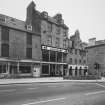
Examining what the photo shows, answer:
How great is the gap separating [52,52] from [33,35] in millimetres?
7657

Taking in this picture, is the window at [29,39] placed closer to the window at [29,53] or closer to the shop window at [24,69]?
the window at [29,53]

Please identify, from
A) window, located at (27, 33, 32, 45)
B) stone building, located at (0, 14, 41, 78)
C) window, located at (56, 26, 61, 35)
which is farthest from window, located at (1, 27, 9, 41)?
window, located at (56, 26, 61, 35)

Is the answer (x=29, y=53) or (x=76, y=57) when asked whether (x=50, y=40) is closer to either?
(x=29, y=53)

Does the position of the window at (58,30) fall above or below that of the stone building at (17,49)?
above

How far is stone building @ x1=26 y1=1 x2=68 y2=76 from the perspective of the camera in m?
33.8

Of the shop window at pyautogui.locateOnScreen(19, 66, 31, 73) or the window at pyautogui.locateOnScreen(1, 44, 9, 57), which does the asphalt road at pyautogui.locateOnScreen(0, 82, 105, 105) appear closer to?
the window at pyautogui.locateOnScreen(1, 44, 9, 57)

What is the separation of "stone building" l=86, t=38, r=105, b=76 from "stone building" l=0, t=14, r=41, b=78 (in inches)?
1064

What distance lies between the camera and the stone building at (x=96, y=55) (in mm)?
48031

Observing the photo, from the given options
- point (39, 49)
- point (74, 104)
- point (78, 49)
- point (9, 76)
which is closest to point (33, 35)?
point (39, 49)

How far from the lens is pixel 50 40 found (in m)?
35.8

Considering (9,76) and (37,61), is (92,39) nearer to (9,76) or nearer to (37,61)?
(37,61)

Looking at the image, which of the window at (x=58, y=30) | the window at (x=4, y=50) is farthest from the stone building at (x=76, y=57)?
the window at (x=4, y=50)

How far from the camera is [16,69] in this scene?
27750mm

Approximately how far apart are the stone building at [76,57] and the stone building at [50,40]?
9.24 ft
